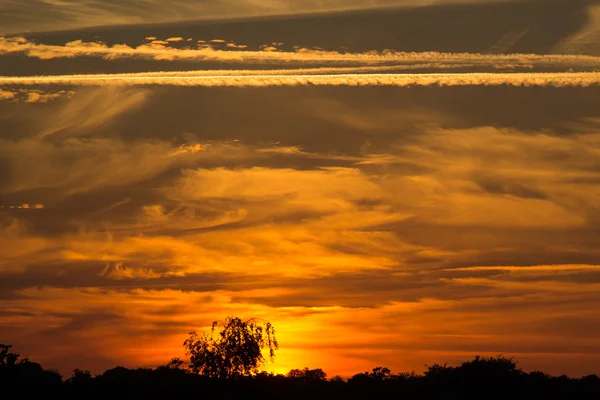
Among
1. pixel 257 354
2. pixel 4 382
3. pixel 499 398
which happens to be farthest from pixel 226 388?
pixel 499 398

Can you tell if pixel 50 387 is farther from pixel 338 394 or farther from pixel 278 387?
pixel 338 394

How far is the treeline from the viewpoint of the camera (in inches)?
4304

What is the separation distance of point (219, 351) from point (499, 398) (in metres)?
31.1

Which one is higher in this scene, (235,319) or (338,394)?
(235,319)

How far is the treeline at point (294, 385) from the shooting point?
109312 mm

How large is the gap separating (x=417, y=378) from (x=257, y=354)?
2339cm

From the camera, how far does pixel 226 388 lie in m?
111

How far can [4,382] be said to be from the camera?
108 m

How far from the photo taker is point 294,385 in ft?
393

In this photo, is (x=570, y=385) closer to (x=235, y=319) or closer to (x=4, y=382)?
(x=235, y=319)

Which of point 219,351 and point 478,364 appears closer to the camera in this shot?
point 219,351

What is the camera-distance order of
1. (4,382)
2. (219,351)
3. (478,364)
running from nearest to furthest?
1. (4,382)
2. (219,351)
3. (478,364)

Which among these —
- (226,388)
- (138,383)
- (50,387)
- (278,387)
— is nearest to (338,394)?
(278,387)

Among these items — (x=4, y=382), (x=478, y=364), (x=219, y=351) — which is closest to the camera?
(x=4, y=382)
